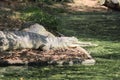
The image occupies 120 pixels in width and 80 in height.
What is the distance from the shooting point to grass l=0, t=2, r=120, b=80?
10578 mm

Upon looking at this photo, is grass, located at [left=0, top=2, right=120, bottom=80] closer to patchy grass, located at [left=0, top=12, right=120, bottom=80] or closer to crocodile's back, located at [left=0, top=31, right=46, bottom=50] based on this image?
patchy grass, located at [left=0, top=12, right=120, bottom=80]

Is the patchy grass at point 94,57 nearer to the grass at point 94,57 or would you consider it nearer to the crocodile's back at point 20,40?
the grass at point 94,57

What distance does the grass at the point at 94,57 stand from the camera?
10.6 metres

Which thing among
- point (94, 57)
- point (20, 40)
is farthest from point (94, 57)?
point (20, 40)

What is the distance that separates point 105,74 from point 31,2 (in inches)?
645

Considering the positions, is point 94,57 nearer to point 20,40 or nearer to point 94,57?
point 94,57

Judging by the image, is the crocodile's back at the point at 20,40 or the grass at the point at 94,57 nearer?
the grass at the point at 94,57

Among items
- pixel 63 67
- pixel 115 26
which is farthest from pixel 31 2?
pixel 63 67

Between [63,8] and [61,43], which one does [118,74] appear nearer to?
[61,43]

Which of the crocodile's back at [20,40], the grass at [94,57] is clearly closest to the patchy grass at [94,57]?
the grass at [94,57]

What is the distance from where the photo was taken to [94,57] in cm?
1296

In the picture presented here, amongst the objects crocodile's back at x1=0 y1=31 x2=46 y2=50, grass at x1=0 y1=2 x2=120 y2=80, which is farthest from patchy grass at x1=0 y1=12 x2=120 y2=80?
crocodile's back at x1=0 y1=31 x2=46 y2=50

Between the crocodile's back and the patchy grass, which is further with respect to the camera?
the crocodile's back

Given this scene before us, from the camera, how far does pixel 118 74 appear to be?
35.4 ft
